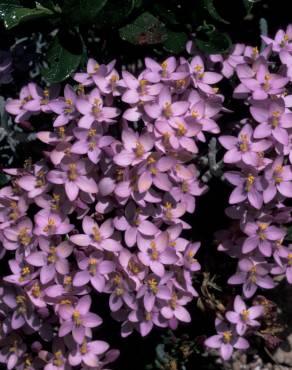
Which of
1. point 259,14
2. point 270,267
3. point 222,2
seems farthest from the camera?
point 259,14

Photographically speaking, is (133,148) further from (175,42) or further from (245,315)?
(245,315)

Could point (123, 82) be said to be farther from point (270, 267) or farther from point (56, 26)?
point (270, 267)

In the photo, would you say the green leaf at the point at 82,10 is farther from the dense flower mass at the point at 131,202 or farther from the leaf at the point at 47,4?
the dense flower mass at the point at 131,202

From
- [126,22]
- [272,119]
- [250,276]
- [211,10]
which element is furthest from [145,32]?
[250,276]

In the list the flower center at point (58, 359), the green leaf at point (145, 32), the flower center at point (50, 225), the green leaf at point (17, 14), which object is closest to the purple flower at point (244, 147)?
the green leaf at point (145, 32)

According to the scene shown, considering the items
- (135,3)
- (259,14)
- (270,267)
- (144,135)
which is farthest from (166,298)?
(259,14)
